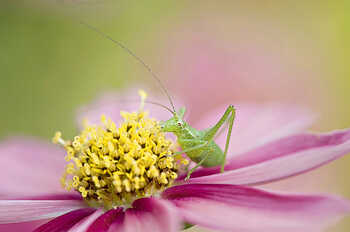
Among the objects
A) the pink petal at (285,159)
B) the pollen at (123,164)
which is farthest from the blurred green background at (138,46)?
the pollen at (123,164)

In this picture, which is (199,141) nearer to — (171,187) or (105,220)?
(171,187)

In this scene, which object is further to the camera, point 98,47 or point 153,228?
point 98,47

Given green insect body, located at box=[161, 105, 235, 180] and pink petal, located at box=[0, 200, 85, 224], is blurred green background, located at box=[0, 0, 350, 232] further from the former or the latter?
pink petal, located at box=[0, 200, 85, 224]

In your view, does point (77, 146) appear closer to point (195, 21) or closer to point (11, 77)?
point (11, 77)

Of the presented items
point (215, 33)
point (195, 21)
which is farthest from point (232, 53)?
point (195, 21)

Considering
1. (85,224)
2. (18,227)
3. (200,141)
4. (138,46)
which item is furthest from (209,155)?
(138,46)
